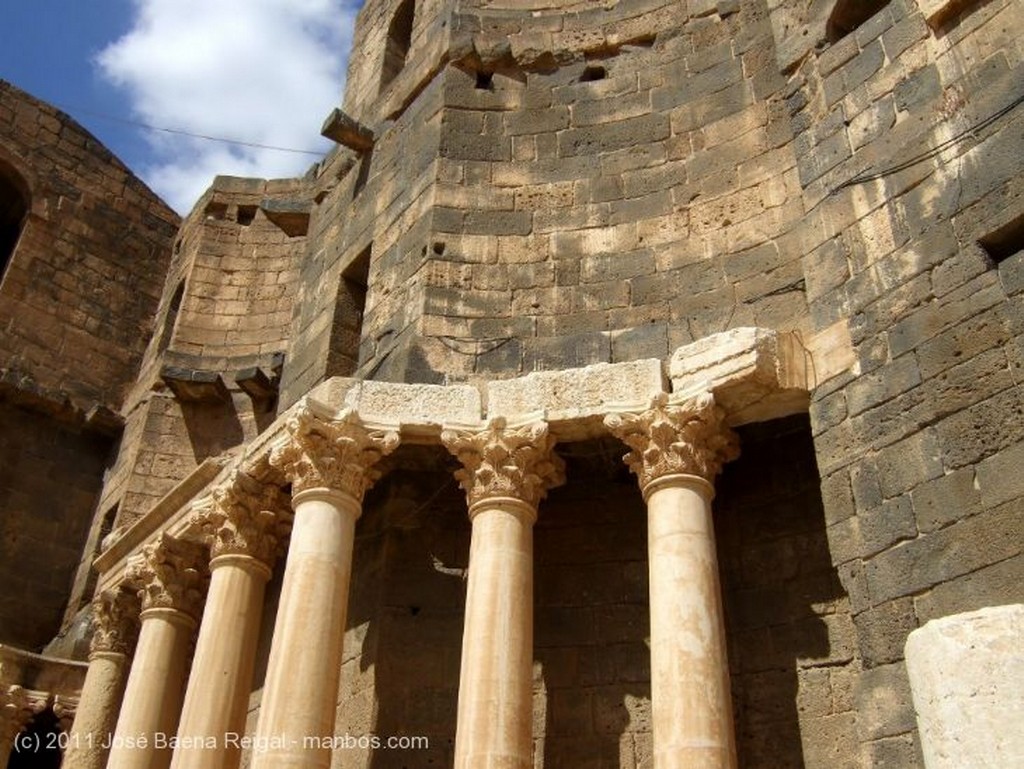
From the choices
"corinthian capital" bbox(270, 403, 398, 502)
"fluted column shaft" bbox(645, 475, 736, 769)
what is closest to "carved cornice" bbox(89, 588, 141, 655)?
"corinthian capital" bbox(270, 403, 398, 502)

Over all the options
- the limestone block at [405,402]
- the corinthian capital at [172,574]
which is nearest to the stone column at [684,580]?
the limestone block at [405,402]

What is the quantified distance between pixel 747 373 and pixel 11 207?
650 inches

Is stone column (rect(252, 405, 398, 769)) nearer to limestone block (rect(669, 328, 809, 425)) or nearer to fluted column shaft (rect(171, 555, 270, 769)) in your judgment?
fluted column shaft (rect(171, 555, 270, 769))

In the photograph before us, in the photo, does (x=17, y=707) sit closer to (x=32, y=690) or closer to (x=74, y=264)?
(x=32, y=690)

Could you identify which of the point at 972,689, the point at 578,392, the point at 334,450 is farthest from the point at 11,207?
the point at 972,689

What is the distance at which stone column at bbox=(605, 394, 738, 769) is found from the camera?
23.4 ft

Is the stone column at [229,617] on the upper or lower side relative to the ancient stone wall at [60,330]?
lower

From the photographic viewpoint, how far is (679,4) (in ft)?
38.6

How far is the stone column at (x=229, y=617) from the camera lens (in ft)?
29.4

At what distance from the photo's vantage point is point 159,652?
10.8m

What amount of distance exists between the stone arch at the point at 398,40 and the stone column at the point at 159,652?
23.6 ft

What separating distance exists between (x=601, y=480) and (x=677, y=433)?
70.4 inches

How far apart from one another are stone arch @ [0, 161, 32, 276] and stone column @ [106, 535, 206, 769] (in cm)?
1035

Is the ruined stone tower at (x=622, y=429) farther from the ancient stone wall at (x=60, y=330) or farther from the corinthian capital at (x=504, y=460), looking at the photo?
the ancient stone wall at (x=60, y=330)
